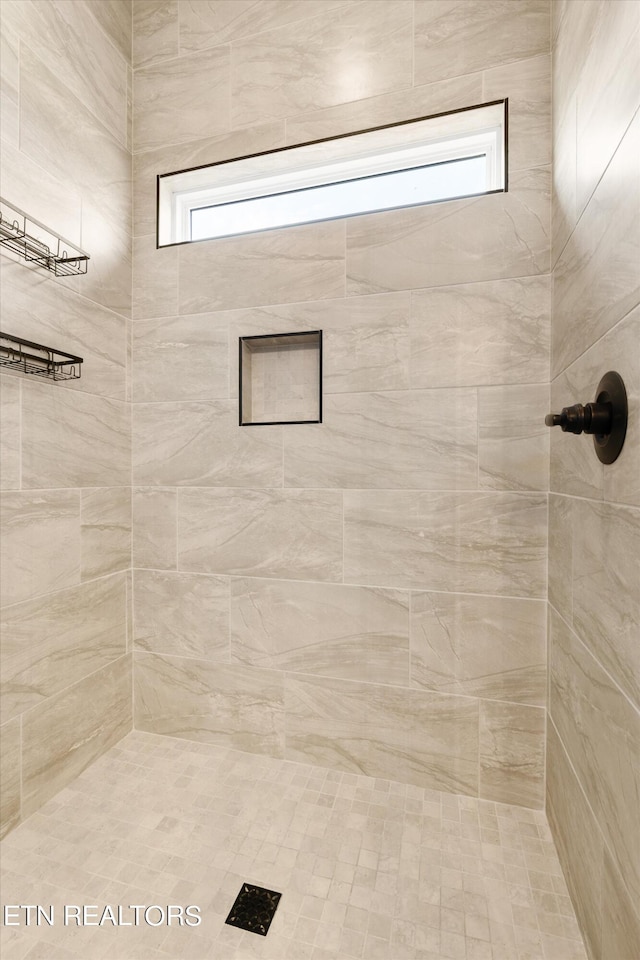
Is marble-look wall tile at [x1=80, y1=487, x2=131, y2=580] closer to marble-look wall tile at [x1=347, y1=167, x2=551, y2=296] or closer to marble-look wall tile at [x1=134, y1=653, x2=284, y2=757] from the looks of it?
marble-look wall tile at [x1=134, y1=653, x2=284, y2=757]

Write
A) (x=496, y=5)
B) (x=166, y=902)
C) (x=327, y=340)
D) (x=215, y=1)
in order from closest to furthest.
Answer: (x=166, y=902), (x=496, y=5), (x=327, y=340), (x=215, y=1)

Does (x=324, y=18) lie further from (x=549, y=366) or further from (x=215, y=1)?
(x=549, y=366)

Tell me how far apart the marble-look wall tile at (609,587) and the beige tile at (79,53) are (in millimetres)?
1887

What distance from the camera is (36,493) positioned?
1384mm

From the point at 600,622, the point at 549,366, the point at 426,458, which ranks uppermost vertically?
the point at 549,366

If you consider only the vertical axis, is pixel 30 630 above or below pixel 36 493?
below

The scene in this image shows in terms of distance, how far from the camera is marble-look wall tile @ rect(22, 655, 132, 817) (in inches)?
53.8

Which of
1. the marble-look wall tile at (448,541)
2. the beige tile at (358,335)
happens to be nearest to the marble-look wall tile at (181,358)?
the beige tile at (358,335)

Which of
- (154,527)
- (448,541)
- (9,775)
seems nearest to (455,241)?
(448,541)

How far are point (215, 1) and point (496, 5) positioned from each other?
0.96 metres

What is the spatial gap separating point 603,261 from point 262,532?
1183mm

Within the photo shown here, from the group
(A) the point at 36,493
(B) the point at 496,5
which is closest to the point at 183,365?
(A) the point at 36,493

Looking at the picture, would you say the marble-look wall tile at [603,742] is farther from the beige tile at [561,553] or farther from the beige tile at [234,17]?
the beige tile at [234,17]

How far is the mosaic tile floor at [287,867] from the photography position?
1011 millimetres
